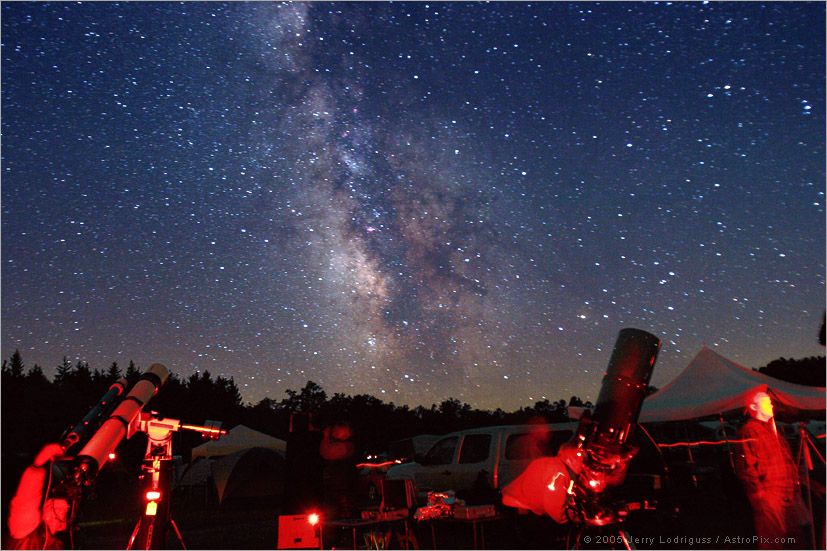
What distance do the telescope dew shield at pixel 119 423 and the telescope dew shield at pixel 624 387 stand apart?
460 centimetres

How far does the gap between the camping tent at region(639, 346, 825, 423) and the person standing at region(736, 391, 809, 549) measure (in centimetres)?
321

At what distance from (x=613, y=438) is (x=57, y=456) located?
15.0 feet

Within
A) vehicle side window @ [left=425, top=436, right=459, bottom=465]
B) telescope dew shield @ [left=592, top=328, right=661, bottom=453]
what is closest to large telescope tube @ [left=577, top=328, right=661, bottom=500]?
telescope dew shield @ [left=592, top=328, right=661, bottom=453]

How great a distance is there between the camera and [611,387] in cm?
455

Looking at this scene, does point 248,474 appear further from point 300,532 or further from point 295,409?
point 295,409

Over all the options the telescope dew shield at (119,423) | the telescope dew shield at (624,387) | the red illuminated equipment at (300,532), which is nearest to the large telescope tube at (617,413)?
the telescope dew shield at (624,387)

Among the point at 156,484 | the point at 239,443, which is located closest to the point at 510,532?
the point at 156,484

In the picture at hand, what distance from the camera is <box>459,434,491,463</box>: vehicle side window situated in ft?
31.9

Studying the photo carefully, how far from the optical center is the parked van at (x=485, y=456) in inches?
366

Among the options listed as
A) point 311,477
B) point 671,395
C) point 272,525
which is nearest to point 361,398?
point 272,525

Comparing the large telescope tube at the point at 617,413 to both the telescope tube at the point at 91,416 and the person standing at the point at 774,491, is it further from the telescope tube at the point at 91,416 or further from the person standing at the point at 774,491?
the telescope tube at the point at 91,416

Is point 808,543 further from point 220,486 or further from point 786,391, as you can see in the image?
point 220,486

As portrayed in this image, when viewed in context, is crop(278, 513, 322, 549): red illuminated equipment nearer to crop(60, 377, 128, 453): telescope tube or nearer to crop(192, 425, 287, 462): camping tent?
crop(60, 377, 128, 453): telescope tube

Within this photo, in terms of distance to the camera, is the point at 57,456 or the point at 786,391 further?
the point at 786,391
